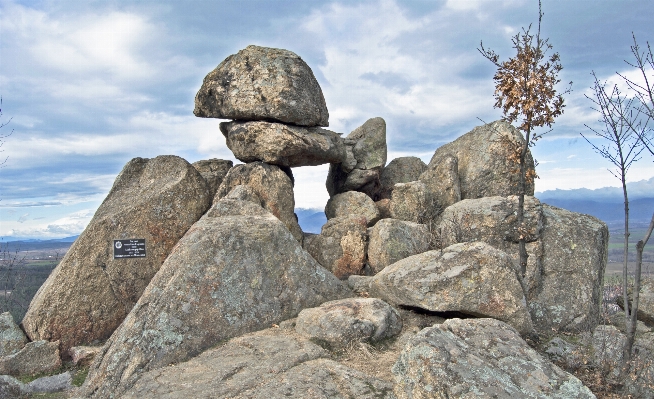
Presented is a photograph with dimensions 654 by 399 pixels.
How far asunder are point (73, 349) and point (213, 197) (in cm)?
618

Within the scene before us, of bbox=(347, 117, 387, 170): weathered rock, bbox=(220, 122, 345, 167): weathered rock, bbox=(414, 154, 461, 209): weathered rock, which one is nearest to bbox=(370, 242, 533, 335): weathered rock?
bbox=(414, 154, 461, 209): weathered rock

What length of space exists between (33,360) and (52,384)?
5.47 feet

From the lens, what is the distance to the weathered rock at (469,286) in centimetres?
973

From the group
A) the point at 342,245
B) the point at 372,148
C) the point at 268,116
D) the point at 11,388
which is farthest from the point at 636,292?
the point at 11,388

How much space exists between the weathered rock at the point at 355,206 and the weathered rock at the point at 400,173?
206cm

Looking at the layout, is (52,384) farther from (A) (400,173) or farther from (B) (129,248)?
(A) (400,173)

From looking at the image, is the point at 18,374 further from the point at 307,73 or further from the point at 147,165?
the point at 307,73

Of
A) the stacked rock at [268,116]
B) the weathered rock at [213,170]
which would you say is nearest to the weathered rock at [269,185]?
the stacked rock at [268,116]

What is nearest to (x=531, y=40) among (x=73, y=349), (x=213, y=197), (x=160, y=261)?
(x=213, y=197)

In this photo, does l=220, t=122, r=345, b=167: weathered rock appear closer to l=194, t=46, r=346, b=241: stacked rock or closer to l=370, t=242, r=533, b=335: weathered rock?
l=194, t=46, r=346, b=241: stacked rock

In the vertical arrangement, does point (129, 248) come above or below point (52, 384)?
above

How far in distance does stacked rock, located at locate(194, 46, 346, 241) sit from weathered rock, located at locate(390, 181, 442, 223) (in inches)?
123

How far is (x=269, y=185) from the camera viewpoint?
56.3 ft

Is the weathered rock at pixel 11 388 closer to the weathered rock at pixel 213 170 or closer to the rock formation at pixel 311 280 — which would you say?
the rock formation at pixel 311 280
